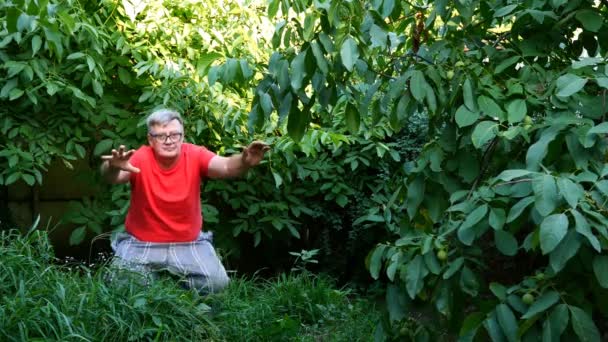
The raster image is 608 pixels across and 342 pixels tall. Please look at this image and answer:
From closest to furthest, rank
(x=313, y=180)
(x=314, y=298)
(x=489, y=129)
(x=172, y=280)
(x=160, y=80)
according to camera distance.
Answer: (x=489, y=129) → (x=172, y=280) → (x=314, y=298) → (x=160, y=80) → (x=313, y=180)

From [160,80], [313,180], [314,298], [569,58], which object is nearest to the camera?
[569,58]

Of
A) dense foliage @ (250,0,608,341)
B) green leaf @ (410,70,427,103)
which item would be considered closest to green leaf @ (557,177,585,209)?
dense foliage @ (250,0,608,341)

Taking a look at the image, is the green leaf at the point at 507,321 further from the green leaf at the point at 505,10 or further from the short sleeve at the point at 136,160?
the short sleeve at the point at 136,160

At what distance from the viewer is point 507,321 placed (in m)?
2.73

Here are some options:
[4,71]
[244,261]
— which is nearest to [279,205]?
[244,261]

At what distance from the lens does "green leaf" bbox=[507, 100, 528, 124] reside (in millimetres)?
2984

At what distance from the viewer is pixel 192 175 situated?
5.40 metres

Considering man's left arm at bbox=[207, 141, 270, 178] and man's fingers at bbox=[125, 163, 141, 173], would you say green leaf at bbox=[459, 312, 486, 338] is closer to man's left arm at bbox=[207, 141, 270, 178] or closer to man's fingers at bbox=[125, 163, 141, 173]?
man's left arm at bbox=[207, 141, 270, 178]

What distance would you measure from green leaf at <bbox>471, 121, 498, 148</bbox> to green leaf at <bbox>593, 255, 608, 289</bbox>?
0.55 meters

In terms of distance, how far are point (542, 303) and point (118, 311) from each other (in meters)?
2.26

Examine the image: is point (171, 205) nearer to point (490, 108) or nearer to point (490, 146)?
point (490, 146)

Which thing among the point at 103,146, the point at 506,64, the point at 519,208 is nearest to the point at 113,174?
the point at 103,146

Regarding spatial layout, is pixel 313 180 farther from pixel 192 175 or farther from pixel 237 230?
pixel 192 175

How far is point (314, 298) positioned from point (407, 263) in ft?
9.61
